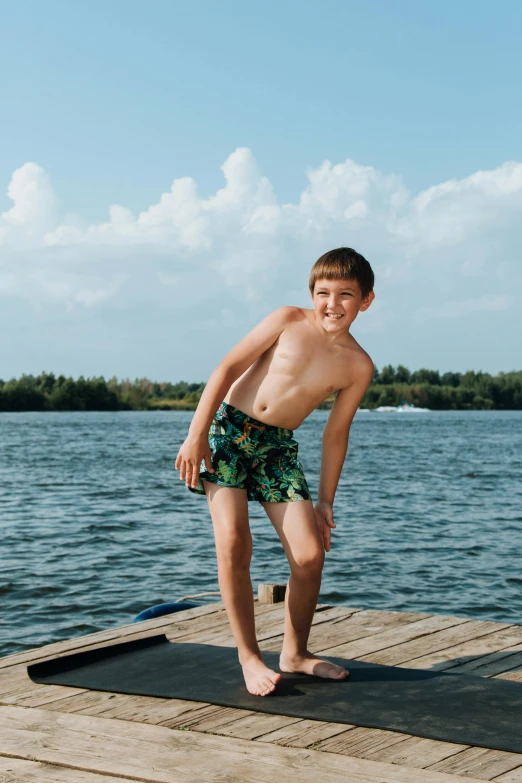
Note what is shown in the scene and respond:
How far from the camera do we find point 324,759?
300 cm

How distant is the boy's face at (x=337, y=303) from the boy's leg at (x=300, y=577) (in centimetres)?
82

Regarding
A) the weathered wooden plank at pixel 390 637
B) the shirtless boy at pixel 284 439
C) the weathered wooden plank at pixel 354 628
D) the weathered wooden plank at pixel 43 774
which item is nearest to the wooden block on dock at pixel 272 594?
the weathered wooden plank at pixel 354 628

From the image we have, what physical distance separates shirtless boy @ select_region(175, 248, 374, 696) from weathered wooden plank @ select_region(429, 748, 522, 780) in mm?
894

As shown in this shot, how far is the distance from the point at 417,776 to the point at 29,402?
10404 centimetres

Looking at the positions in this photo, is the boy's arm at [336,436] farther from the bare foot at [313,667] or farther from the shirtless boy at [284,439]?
the bare foot at [313,667]

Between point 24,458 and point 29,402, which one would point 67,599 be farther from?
point 29,402

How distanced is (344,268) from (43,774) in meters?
2.35

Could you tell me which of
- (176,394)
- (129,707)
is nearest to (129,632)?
(129,707)

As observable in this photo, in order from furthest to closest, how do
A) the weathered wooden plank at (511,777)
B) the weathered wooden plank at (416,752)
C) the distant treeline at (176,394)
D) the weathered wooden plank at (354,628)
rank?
the distant treeline at (176,394) < the weathered wooden plank at (354,628) < the weathered wooden plank at (416,752) < the weathered wooden plank at (511,777)

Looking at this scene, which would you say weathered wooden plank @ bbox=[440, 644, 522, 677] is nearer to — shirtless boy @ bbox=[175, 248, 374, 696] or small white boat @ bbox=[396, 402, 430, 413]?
shirtless boy @ bbox=[175, 248, 374, 696]

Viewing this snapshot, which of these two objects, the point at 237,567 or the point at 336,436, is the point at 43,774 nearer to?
the point at 237,567

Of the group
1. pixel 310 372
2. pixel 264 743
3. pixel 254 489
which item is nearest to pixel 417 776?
pixel 264 743

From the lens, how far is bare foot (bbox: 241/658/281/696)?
3.63 metres

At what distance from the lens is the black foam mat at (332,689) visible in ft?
10.8
